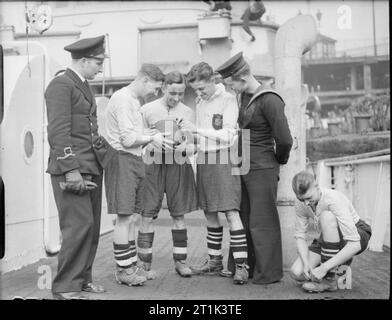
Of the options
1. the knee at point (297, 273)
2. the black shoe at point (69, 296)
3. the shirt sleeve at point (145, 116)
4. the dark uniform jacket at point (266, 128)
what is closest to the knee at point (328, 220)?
the knee at point (297, 273)

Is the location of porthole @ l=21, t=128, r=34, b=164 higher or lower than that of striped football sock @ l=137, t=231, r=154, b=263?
higher

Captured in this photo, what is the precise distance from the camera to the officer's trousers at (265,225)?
131 inches

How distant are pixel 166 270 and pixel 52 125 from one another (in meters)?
1.47

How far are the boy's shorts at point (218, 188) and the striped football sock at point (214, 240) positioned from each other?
7.5 inches

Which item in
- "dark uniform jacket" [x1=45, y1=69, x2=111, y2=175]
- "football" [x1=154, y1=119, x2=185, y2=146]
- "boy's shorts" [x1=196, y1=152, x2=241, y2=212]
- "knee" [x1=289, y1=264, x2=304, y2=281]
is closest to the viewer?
"dark uniform jacket" [x1=45, y1=69, x2=111, y2=175]

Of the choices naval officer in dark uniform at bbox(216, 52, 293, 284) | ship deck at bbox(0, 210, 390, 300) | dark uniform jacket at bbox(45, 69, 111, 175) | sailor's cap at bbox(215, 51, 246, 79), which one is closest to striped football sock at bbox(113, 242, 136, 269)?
ship deck at bbox(0, 210, 390, 300)

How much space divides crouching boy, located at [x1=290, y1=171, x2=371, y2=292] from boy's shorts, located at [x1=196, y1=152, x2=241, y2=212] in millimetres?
446

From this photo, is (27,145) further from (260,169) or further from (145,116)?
(260,169)

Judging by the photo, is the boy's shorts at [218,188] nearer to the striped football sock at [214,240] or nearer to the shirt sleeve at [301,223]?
the striped football sock at [214,240]

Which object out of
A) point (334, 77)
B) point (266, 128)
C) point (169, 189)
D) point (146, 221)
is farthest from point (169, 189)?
point (334, 77)

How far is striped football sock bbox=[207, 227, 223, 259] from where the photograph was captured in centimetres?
357

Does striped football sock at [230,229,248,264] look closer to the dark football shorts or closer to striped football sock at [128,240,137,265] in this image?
the dark football shorts

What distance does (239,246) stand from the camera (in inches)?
132
